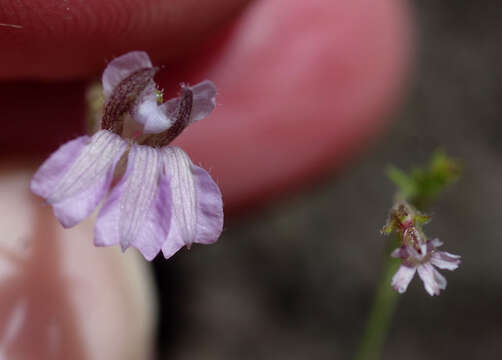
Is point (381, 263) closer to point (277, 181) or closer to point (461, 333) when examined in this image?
point (461, 333)

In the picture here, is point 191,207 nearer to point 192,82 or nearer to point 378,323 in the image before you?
point 192,82

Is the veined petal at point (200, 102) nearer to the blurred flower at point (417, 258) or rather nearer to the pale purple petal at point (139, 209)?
the pale purple petal at point (139, 209)

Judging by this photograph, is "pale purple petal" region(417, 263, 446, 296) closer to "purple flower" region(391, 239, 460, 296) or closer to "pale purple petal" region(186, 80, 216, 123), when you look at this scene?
"purple flower" region(391, 239, 460, 296)

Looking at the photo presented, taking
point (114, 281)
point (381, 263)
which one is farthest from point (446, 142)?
point (114, 281)

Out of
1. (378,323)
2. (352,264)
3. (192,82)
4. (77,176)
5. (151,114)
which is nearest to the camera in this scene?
(77,176)

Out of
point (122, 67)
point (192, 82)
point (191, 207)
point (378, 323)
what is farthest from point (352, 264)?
point (122, 67)

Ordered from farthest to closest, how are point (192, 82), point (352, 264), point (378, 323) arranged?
1. point (352, 264)
2. point (378, 323)
3. point (192, 82)
